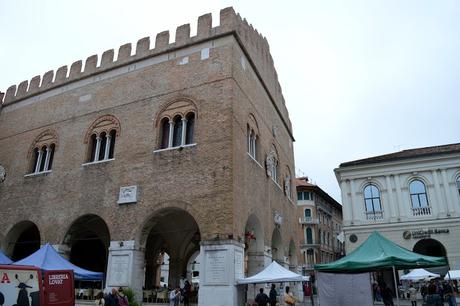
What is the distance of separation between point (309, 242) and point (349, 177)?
1643cm

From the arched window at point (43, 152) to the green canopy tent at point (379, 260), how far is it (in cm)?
1399

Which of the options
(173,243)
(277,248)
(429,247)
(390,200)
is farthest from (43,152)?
(429,247)

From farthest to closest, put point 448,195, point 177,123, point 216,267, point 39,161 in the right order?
point 448,195 < point 39,161 < point 177,123 < point 216,267

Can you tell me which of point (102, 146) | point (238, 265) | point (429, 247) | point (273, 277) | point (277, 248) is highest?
point (102, 146)

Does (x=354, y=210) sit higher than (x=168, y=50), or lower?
lower

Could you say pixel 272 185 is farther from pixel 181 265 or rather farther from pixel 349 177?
pixel 349 177

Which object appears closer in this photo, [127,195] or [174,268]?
[127,195]

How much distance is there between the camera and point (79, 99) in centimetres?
1852

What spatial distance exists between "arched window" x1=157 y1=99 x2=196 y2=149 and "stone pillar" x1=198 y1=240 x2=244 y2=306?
14.4 feet

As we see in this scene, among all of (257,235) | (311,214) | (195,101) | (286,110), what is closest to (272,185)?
(257,235)

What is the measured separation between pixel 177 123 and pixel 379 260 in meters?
9.51

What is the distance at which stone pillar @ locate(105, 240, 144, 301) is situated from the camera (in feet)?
44.9

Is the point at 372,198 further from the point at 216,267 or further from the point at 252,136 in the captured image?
the point at 216,267

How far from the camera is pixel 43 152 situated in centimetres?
1886
